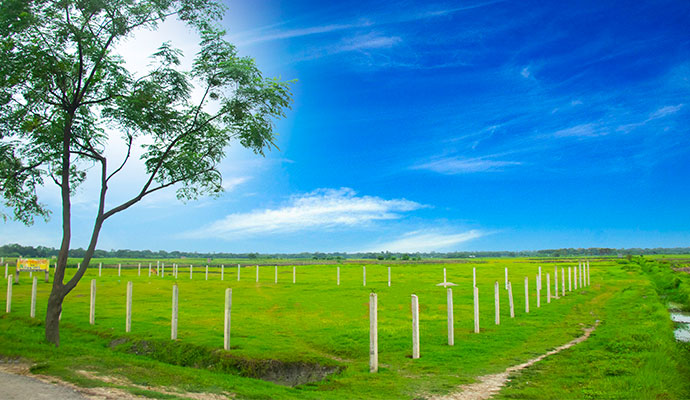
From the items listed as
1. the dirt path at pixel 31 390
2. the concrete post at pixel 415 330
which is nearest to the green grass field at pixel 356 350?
the concrete post at pixel 415 330

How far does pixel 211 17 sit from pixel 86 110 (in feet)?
20.0

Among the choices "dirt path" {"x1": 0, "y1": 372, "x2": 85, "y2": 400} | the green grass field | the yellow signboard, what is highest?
the yellow signboard

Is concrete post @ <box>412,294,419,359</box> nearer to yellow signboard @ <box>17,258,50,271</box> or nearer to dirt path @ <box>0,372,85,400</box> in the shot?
dirt path @ <box>0,372,85,400</box>

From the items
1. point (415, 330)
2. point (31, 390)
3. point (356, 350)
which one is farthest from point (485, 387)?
point (31, 390)

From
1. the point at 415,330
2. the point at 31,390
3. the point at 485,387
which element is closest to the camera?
the point at 31,390

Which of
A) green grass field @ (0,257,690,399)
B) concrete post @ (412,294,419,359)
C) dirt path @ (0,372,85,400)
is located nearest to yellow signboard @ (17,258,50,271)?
green grass field @ (0,257,690,399)

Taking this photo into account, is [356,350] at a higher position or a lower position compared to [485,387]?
lower

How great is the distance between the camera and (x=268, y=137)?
18.0 metres

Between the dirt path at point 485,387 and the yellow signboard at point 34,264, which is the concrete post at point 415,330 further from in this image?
the yellow signboard at point 34,264

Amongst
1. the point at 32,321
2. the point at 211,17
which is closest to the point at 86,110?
the point at 211,17

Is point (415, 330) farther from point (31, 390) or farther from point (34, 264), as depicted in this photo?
point (34, 264)

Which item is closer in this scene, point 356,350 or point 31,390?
point 31,390

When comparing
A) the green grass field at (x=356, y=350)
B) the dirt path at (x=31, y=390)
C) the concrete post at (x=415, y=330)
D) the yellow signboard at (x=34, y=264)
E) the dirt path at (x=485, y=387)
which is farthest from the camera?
the yellow signboard at (x=34, y=264)

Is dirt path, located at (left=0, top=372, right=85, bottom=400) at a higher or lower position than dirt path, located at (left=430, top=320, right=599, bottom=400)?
higher
